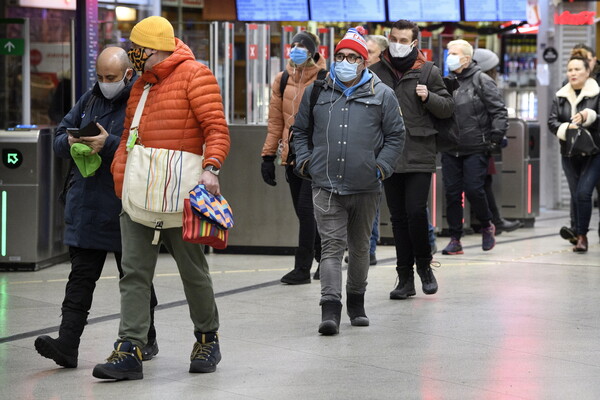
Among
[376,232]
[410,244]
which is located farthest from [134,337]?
[376,232]

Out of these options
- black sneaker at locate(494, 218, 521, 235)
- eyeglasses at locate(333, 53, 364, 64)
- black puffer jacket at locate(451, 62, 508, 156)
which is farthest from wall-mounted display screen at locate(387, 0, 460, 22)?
eyeglasses at locate(333, 53, 364, 64)

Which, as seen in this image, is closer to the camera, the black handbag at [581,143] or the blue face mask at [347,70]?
the blue face mask at [347,70]

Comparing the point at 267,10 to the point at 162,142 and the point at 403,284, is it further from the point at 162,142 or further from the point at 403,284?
the point at 162,142

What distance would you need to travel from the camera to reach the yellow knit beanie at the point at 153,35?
19.0 feet

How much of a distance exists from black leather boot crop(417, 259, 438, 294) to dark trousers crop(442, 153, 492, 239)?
2.74 metres

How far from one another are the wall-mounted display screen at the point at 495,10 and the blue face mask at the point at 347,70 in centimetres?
→ 806

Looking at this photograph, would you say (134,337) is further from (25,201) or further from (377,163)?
(25,201)

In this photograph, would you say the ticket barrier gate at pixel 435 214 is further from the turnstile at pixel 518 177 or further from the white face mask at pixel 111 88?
the white face mask at pixel 111 88

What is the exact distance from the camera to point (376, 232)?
10.4 metres

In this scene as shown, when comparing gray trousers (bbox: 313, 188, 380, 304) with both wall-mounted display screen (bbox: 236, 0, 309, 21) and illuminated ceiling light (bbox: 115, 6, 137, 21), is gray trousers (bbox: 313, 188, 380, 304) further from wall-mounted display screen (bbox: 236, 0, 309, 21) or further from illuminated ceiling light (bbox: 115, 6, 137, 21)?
wall-mounted display screen (bbox: 236, 0, 309, 21)

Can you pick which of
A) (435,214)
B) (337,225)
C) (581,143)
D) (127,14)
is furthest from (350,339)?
(127,14)

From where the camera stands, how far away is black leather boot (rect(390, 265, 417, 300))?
27.0ft

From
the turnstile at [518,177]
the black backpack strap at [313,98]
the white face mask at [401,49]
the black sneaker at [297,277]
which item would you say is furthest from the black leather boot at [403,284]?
the turnstile at [518,177]

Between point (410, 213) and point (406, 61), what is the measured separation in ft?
3.26
